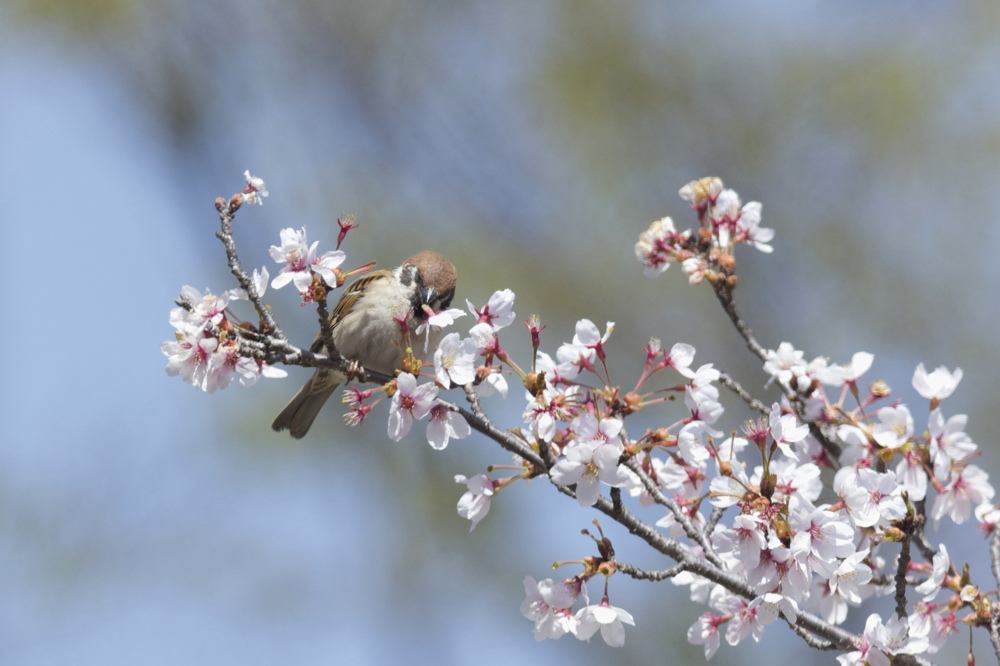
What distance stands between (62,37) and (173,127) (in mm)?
1453

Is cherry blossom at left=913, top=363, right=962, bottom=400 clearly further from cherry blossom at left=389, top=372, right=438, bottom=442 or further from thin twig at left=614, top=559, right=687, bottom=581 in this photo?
cherry blossom at left=389, top=372, right=438, bottom=442

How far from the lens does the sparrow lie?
11.2 ft

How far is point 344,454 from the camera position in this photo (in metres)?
7.96

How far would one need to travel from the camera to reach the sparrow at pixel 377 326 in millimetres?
3412

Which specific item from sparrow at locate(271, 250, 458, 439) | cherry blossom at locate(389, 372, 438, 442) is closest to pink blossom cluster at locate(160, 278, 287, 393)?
cherry blossom at locate(389, 372, 438, 442)

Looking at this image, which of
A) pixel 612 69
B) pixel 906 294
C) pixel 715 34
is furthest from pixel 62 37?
pixel 906 294

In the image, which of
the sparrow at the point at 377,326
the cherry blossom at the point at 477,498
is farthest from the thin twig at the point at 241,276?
the sparrow at the point at 377,326

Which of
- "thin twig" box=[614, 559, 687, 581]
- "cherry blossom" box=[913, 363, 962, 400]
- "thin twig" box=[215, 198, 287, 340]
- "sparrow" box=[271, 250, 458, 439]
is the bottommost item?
"thin twig" box=[614, 559, 687, 581]

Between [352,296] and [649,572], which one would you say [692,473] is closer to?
[649,572]

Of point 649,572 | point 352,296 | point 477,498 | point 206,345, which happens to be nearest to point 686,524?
point 649,572

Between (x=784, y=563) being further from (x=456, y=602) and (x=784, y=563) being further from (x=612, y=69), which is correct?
(x=612, y=69)

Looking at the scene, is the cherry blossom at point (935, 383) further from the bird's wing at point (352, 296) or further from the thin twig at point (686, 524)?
the bird's wing at point (352, 296)

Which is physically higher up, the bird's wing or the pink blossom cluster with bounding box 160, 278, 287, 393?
the bird's wing

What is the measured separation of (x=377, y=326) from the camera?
3.44 meters
